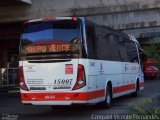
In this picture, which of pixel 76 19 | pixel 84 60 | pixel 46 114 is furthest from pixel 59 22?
pixel 46 114

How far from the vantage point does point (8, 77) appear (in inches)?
1337

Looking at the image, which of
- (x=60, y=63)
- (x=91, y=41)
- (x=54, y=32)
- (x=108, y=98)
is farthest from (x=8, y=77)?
(x=60, y=63)

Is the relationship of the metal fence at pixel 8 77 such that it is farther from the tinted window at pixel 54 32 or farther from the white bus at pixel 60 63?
the tinted window at pixel 54 32

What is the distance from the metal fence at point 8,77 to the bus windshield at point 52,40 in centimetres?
1842

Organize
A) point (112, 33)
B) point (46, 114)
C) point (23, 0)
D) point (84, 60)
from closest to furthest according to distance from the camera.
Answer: point (84, 60)
point (46, 114)
point (112, 33)
point (23, 0)

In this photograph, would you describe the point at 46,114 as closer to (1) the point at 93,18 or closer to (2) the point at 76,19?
(2) the point at 76,19

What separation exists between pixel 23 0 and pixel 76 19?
16.9 metres

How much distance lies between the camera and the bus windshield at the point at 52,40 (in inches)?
586

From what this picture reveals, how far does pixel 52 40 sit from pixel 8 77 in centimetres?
1948

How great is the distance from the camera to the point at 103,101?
16844mm

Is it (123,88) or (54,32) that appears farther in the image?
(123,88)

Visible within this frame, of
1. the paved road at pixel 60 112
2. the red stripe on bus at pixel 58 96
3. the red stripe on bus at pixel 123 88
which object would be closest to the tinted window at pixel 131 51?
the red stripe on bus at pixel 123 88

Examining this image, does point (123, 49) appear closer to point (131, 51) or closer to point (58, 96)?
point (131, 51)

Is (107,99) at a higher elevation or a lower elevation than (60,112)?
higher
